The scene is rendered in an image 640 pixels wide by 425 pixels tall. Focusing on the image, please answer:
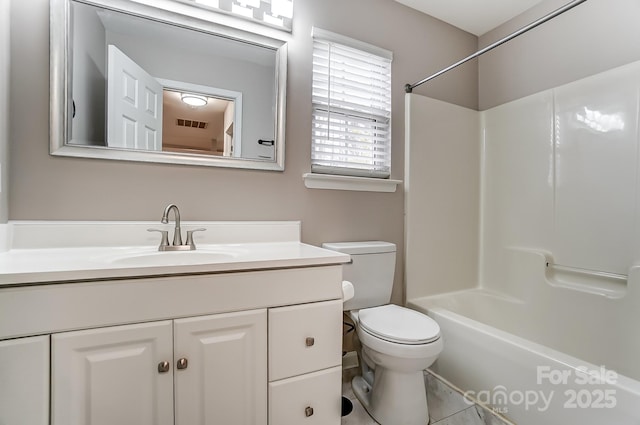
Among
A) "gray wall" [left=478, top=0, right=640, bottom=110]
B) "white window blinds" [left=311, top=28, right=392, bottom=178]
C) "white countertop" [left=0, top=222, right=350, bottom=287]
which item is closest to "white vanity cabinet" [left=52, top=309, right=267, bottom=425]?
"white countertop" [left=0, top=222, right=350, bottom=287]

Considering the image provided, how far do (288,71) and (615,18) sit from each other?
193 centimetres

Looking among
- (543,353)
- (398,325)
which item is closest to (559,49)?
(543,353)

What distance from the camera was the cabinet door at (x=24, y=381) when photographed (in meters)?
0.73

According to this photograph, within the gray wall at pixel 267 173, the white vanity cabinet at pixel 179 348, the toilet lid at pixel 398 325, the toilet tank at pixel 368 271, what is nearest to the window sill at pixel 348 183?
the gray wall at pixel 267 173

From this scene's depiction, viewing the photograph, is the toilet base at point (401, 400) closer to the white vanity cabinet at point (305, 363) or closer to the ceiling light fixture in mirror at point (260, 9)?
the white vanity cabinet at point (305, 363)

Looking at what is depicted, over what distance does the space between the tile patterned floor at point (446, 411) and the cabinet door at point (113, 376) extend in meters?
0.91

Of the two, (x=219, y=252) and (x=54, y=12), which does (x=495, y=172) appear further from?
(x=54, y=12)

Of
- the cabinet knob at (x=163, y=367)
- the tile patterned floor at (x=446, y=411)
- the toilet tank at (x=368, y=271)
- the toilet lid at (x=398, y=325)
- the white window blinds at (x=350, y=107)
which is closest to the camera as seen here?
the cabinet knob at (x=163, y=367)

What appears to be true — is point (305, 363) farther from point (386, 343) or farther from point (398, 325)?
point (398, 325)

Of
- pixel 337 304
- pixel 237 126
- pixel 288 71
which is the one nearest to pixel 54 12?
pixel 237 126

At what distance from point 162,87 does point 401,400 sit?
183 cm

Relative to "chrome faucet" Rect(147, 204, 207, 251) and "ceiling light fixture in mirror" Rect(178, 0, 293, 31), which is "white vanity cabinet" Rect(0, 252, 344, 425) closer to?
"chrome faucet" Rect(147, 204, 207, 251)

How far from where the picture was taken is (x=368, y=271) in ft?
5.34

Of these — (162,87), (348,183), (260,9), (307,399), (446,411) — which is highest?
A: (260,9)
